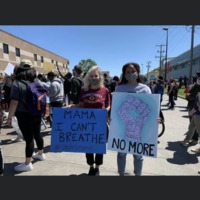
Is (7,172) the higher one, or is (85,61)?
(85,61)

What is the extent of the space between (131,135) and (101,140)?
1.48 feet

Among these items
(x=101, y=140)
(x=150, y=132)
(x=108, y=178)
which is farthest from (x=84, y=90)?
(x=108, y=178)

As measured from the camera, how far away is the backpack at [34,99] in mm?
3363

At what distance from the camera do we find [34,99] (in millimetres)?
3385

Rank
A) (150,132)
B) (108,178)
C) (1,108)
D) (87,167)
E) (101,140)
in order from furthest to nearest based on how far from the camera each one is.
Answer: (1,108)
(87,167)
(108,178)
(101,140)
(150,132)

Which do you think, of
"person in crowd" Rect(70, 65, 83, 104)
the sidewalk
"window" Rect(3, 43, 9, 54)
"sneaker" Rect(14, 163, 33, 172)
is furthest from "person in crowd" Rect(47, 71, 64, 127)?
"window" Rect(3, 43, 9, 54)

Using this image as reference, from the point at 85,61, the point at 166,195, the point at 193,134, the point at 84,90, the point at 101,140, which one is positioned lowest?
the point at 166,195

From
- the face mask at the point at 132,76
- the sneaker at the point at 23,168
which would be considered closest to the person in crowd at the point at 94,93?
the face mask at the point at 132,76

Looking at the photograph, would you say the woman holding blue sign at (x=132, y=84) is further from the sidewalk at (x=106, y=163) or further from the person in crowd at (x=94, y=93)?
the sidewalk at (x=106, y=163)

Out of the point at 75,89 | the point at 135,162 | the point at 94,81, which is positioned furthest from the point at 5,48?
the point at 135,162

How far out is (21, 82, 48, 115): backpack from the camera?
11.0 feet

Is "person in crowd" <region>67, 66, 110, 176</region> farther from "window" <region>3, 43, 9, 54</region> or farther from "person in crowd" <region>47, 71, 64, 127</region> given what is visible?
"window" <region>3, 43, 9, 54</region>

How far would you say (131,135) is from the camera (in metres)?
2.90

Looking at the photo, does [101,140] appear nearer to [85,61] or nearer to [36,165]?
[36,165]
